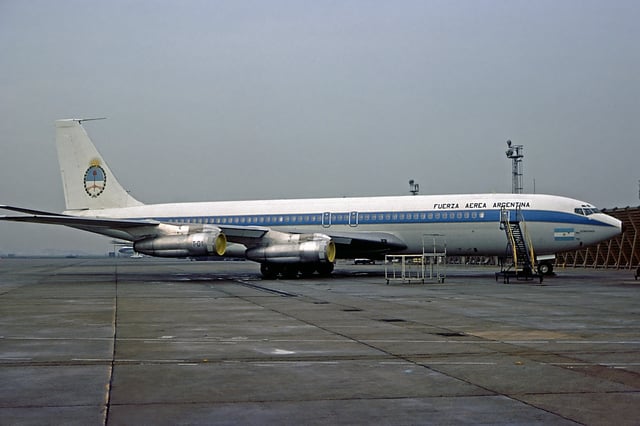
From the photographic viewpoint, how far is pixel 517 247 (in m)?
31.6

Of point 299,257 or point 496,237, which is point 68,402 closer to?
point 299,257

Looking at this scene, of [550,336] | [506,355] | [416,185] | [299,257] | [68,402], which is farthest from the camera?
[416,185]

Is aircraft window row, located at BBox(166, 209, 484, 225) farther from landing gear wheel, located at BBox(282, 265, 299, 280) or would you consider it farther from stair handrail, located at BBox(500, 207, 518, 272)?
landing gear wheel, located at BBox(282, 265, 299, 280)

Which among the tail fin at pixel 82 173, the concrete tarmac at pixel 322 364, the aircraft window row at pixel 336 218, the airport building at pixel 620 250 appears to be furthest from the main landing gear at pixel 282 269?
the airport building at pixel 620 250

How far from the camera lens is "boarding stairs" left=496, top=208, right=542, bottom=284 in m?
30.1

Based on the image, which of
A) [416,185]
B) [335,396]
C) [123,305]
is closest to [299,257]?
[123,305]

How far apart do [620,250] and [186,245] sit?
34.0m

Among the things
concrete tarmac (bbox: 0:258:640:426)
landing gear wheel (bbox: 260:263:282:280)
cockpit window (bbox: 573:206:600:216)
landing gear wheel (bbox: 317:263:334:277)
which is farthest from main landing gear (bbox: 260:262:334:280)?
concrete tarmac (bbox: 0:258:640:426)

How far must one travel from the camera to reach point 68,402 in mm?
7328

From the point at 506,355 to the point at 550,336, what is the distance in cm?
253

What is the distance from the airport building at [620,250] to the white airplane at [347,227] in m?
17.9

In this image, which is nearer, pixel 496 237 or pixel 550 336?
pixel 550 336

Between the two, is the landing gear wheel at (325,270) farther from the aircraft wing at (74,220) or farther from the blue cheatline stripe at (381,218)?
the aircraft wing at (74,220)

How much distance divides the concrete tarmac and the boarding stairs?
1112cm
